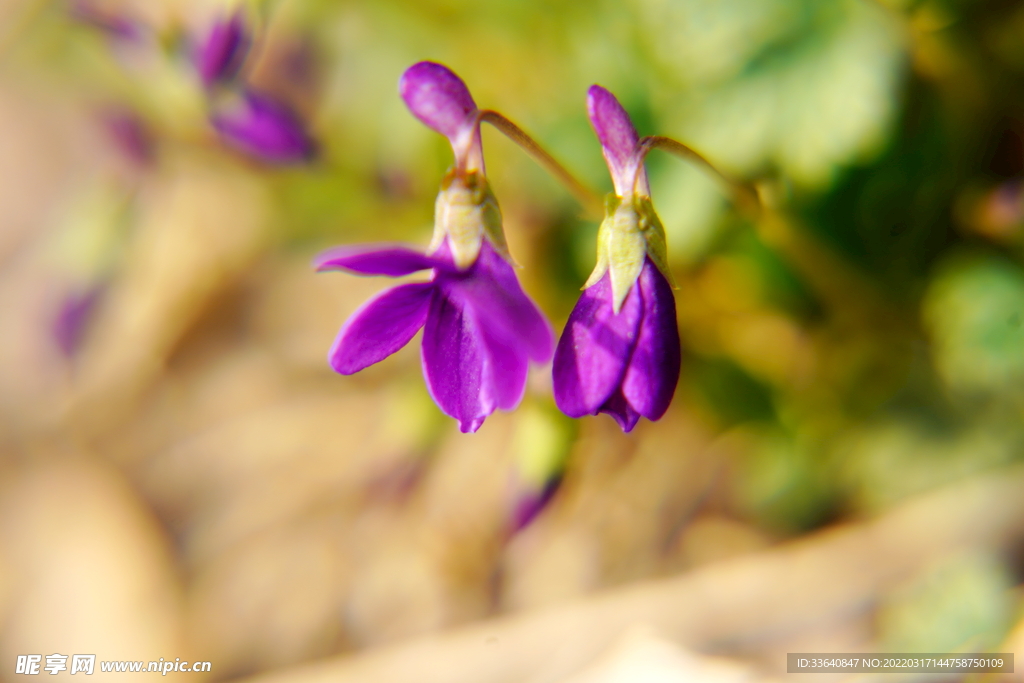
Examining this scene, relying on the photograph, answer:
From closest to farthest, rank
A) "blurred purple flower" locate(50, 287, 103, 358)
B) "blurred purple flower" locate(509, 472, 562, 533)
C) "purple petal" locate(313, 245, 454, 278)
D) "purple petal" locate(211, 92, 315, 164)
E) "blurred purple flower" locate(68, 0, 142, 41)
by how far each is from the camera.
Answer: "purple petal" locate(313, 245, 454, 278) → "blurred purple flower" locate(509, 472, 562, 533) → "purple petal" locate(211, 92, 315, 164) → "blurred purple flower" locate(68, 0, 142, 41) → "blurred purple flower" locate(50, 287, 103, 358)

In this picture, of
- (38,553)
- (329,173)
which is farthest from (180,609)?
(329,173)

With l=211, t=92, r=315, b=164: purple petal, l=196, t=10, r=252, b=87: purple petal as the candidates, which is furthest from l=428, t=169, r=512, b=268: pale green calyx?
l=211, t=92, r=315, b=164: purple petal

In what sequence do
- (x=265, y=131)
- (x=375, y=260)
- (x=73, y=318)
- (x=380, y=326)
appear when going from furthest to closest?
(x=73, y=318), (x=265, y=131), (x=380, y=326), (x=375, y=260)

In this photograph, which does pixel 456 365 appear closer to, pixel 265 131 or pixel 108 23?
pixel 265 131

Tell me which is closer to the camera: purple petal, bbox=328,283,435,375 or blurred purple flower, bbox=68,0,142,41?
purple petal, bbox=328,283,435,375

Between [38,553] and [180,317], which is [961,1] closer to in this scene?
[180,317]

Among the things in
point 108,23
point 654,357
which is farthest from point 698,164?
point 108,23

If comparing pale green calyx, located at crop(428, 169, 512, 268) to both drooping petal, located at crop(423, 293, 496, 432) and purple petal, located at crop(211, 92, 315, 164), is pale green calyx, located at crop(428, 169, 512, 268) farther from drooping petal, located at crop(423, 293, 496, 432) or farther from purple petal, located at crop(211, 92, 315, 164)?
purple petal, located at crop(211, 92, 315, 164)
